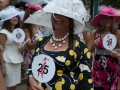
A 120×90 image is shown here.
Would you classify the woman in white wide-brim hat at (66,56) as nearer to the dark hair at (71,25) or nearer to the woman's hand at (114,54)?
the dark hair at (71,25)

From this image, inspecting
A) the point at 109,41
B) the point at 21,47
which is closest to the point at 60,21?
Result: the point at 109,41

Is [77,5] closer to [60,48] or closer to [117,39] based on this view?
[60,48]

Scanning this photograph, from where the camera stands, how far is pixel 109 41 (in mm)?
3705

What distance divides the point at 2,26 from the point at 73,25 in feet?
6.60

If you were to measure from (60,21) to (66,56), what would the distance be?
0.29 meters

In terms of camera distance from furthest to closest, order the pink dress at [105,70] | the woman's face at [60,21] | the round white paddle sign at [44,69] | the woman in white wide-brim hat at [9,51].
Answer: the woman in white wide-brim hat at [9,51] → the pink dress at [105,70] → the woman's face at [60,21] → the round white paddle sign at [44,69]

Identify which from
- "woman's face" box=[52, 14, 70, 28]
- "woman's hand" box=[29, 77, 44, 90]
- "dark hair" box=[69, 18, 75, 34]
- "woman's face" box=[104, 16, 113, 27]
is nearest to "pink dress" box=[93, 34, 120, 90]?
"woman's face" box=[104, 16, 113, 27]

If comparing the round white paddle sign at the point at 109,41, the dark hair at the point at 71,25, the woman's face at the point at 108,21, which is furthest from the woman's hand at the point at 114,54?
the dark hair at the point at 71,25

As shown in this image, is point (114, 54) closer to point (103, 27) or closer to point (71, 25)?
point (103, 27)

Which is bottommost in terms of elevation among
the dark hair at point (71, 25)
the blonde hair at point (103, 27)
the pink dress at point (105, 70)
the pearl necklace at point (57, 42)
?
the pink dress at point (105, 70)

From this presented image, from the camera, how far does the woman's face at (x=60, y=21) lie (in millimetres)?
2238

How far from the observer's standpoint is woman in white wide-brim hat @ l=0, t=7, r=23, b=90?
3.98 metres

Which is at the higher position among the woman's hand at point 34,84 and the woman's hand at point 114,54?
the woman's hand at point 34,84

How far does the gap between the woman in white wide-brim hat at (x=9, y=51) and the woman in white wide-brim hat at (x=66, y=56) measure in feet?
5.72
